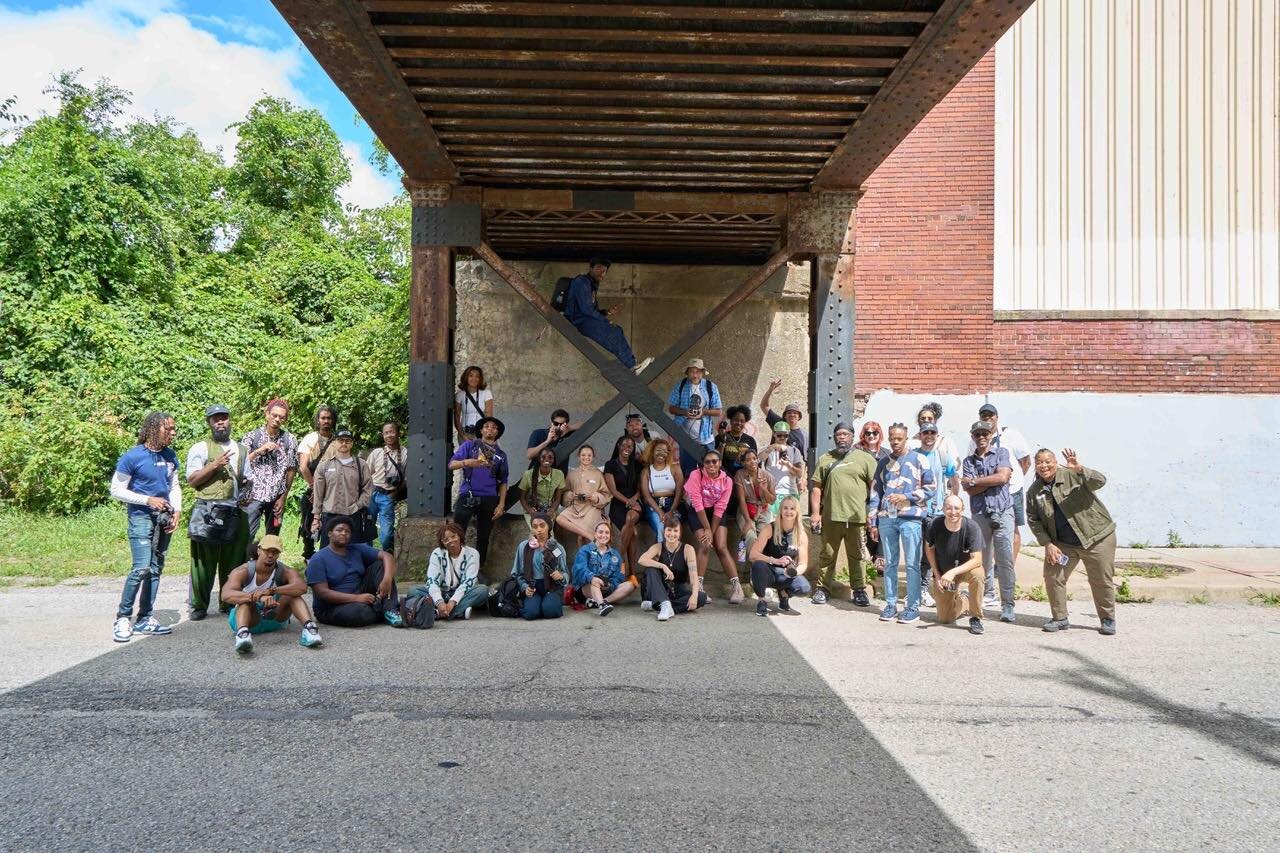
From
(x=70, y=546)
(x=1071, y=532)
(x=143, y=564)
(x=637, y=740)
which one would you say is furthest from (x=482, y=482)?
(x=70, y=546)

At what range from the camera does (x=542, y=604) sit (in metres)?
7.74

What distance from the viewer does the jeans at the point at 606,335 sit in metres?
10.1

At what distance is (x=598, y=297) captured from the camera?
493 inches

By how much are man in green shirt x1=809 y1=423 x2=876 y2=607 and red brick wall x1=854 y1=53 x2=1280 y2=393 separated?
395cm

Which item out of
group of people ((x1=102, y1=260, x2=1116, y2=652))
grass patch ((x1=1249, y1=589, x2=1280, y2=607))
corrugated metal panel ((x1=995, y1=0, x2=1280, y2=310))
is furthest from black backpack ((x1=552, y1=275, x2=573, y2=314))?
grass patch ((x1=1249, y1=589, x2=1280, y2=607))

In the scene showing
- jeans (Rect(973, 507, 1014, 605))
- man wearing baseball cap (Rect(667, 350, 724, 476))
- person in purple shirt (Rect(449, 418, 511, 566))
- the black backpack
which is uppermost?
the black backpack

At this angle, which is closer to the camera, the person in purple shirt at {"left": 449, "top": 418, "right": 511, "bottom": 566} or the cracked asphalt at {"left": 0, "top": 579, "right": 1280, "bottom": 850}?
the cracked asphalt at {"left": 0, "top": 579, "right": 1280, "bottom": 850}

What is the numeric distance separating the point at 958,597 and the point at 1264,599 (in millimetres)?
3665

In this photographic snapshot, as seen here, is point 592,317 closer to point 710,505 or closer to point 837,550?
point 710,505

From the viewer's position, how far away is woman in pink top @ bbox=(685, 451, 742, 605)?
880 centimetres

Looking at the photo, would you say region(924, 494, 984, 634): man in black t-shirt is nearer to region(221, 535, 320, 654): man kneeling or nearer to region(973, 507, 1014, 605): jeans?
region(973, 507, 1014, 605): jeans

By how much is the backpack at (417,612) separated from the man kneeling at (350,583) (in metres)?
0.09

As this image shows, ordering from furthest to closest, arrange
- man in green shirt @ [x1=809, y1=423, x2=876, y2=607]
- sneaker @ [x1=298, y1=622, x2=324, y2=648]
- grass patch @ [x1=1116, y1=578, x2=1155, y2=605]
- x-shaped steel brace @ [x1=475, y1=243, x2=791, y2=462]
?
x-shaped steel brace @ [x1=475, y1=243, x2=791, y2=462]
grass patch @ [x1=1116, y1=578, x2=1155, y2=605]
man in green shirt @ [x1=809, y1=423, x2=876, y2=607]
sneaker @ [x1=298, y1=622, x2=324, y2=648]

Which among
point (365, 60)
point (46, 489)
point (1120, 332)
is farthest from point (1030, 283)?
point (46, 489)
